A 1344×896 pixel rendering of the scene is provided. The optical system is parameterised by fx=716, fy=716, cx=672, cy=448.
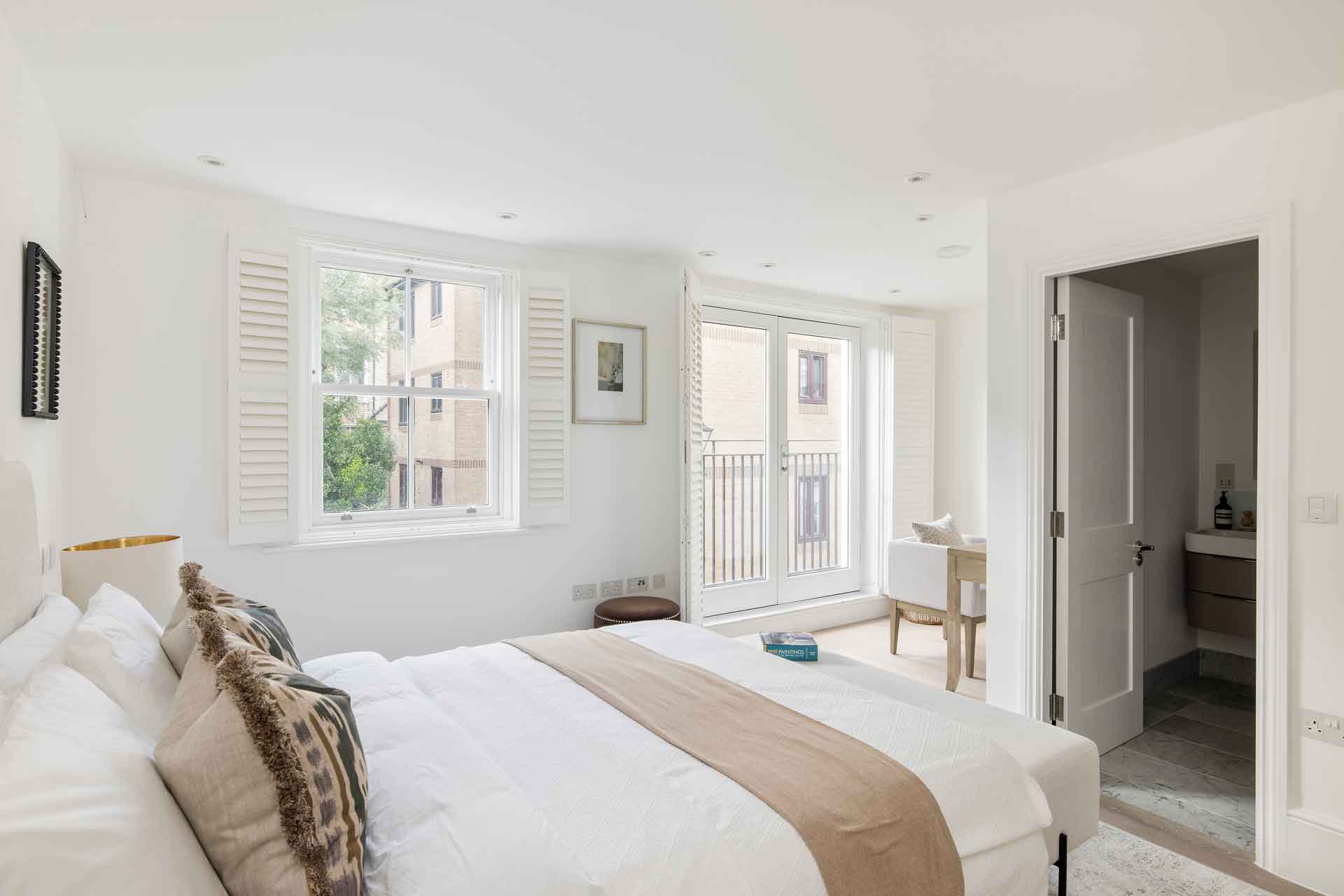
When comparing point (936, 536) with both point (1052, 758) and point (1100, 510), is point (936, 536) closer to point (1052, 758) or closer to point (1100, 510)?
point (1100, 510)

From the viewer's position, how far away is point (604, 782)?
1522 mm

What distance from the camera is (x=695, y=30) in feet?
6.18

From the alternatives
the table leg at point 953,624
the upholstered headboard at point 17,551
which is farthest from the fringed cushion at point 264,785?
the table leg at point 953,624

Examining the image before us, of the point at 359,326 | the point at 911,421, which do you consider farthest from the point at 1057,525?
the point at 359,326

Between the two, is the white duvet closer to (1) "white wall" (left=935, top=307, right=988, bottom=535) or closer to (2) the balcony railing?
(2) the balcony railing

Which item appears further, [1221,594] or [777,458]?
[777,458]

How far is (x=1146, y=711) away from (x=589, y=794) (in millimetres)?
3480

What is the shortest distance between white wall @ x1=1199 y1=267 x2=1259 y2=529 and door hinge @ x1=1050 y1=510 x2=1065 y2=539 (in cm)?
196

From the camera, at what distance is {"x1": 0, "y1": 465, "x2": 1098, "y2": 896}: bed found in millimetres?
1205

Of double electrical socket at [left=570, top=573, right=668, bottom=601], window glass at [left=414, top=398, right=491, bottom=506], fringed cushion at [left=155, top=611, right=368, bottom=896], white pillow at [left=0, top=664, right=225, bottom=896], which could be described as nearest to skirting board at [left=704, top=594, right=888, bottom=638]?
double electrical socket at [left=570, top=573, right=668, bottom=601]

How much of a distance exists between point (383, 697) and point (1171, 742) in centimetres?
347

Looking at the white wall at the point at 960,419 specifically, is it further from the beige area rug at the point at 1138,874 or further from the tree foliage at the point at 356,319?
the tree foliage at the point at 356,319

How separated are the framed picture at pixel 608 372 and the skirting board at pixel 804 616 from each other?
5.03 ft

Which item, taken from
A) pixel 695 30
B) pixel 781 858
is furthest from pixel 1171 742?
pixel 695 30
